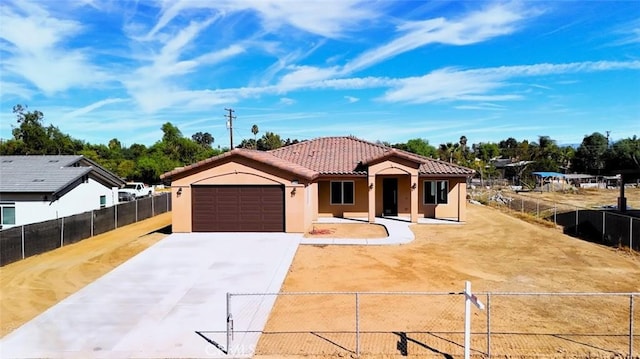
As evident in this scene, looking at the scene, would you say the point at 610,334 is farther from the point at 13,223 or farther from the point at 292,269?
the point at 13,223

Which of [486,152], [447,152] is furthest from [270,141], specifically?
[486,152]

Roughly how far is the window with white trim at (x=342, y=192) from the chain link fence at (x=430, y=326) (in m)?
15.6

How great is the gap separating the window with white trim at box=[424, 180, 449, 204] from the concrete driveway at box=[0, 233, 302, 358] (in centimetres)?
1243

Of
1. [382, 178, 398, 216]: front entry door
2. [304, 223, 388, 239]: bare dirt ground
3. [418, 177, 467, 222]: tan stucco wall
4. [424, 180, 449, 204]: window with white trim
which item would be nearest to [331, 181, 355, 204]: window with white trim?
[382, 178, 398, 216]: front entry door

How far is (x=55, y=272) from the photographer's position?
624 inches

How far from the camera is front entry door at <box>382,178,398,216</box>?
1105 inches

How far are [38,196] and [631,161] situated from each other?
284 ft

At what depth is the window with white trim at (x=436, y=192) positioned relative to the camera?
27.5 meters

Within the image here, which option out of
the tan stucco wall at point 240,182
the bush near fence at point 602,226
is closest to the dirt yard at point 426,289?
the bush near fence at point 602,226

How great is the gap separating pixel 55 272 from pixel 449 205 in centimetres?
2085

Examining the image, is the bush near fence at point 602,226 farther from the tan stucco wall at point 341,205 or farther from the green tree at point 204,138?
the green tree at point 204,138

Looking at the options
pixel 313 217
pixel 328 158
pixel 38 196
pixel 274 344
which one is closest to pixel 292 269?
pixel 274 344

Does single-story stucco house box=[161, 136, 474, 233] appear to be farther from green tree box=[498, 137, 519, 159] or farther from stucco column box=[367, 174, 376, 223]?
green tree box=[498, 137, 519, 159]

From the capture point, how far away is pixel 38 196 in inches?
980
